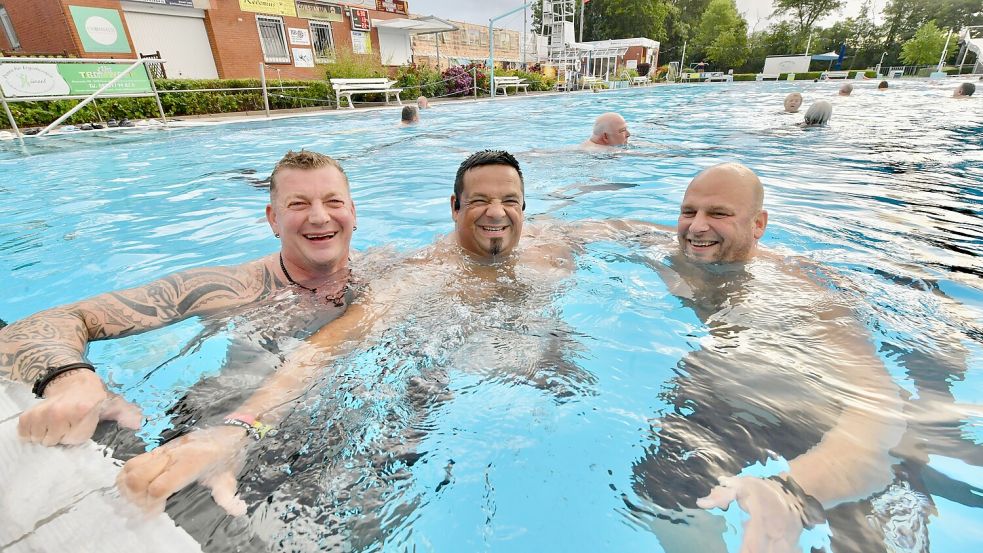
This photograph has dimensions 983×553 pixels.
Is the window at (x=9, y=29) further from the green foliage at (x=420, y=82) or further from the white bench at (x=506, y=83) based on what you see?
the white bench at (x=506, y=83)

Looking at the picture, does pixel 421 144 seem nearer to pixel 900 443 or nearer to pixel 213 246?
pixel 213 246

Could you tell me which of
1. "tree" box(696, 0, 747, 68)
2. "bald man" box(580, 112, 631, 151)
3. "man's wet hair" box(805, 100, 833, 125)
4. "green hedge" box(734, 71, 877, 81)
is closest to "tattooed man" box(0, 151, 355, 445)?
"bald man" box(580, 112, 631, 151)

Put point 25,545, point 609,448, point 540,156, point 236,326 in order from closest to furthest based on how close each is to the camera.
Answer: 1. point 25,545
2. point 609,448
3. point 236,326
4. point 540,156

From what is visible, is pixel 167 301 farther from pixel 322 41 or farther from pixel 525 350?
pixel 322 41

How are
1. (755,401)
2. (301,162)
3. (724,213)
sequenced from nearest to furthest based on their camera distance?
(755,401), (301,162), (724,213)

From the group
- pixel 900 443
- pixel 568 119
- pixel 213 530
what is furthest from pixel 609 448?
pixel 568 119

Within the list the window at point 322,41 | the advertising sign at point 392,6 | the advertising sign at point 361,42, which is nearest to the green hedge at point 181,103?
the window at point 322,41

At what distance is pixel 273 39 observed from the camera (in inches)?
836

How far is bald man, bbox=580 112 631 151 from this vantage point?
26.1 feet

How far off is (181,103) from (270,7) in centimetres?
905

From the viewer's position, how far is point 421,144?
972cm

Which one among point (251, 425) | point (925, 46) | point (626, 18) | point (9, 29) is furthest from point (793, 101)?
point (925, 46)

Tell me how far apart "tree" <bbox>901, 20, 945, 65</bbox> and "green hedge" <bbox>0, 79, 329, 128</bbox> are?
197ft

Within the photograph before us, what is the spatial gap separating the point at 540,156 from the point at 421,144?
9.79 feet
